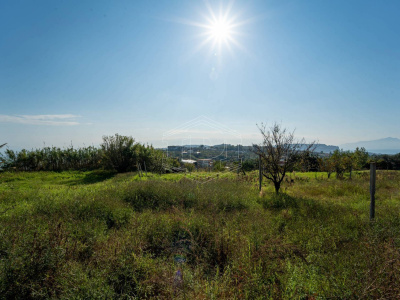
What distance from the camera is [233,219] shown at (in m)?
5.45

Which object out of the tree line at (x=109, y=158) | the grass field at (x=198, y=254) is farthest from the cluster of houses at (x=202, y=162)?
the grass field at (x=198, y=254)

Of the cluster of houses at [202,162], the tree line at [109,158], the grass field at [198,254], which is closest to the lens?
the grass field at [198,254]

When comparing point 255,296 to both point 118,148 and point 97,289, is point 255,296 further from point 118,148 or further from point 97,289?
point 118,148

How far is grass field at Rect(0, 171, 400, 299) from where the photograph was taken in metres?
2.79

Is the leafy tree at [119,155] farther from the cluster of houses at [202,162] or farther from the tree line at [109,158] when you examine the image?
the cluster of houses at [202,162]

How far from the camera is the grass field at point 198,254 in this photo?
9.16 feet

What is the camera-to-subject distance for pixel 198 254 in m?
3.99

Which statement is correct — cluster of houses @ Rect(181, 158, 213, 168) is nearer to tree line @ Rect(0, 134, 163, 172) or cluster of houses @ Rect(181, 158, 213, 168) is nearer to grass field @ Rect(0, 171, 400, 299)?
tree line @ Rect(0, 134, 163, 172)

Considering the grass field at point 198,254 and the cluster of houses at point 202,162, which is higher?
the cluster of houses at point 202,162

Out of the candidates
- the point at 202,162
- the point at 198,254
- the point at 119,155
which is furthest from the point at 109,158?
the point at 198,254

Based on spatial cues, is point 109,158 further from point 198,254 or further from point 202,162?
point 198,254

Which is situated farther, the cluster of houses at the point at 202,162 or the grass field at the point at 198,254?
the cluster of houses at the point at 202,162

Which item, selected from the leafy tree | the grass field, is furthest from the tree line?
the grass field

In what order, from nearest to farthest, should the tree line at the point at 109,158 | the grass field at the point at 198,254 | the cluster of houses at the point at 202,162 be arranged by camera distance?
the grass field at the point at 198,254, the tree line at the point at 109,158, the cluster of houses at the point at 202,162
